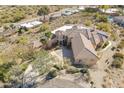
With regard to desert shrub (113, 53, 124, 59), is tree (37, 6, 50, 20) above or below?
above

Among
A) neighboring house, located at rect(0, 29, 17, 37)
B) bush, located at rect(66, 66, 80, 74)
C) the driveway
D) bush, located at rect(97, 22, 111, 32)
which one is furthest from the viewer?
bush, located at rect(97, 22, 111, 32)

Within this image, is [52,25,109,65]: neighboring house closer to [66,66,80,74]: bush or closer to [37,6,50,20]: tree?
[66,66,80,74]: bush

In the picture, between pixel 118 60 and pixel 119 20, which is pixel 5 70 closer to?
pixel 118 60

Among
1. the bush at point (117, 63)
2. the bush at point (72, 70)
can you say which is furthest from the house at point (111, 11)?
the bush at point (72, 70)

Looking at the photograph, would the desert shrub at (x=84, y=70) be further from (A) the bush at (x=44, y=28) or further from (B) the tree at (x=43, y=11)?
(B) the tree at (x=43, y=11)

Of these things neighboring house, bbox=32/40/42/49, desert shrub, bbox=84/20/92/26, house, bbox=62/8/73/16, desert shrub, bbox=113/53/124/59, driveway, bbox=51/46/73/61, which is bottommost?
desert shrub, bbox=113/53/124/59

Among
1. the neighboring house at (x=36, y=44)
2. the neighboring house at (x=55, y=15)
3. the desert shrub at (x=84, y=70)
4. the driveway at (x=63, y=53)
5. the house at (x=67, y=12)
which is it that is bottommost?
the desert shrub at (x=84, y=70)

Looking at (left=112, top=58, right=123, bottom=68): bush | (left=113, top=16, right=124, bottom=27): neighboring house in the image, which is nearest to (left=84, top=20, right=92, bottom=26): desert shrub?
(left=113, top=16, right=124, bottom=27): neighboring house

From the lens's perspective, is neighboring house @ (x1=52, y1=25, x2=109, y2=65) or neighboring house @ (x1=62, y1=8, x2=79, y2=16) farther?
neighboring house @ (x1=62, y1=8, x2=79, y2=16)

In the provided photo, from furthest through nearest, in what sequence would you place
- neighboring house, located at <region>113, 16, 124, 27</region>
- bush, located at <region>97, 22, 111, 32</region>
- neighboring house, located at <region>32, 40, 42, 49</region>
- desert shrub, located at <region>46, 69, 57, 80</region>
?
neighboring house, located at <region>113, 16, 124, 27</region>, bush, located at <region>97, 22, 111, 32</region>, neighboring house, located at <region>32, 40, 42, 49</region>, desert shrub, located at <region>46, 69, 57, 80</region>
